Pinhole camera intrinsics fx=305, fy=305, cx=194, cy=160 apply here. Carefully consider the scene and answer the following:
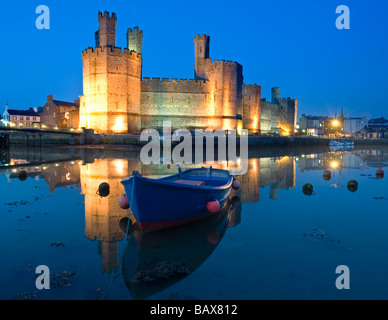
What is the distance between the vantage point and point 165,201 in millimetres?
6266

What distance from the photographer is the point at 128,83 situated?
32.0 metres

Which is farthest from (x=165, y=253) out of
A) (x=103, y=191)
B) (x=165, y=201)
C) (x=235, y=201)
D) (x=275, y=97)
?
(x=275, y=97)

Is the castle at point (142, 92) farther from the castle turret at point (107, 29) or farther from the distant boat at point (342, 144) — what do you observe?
the distant boat at point (342, 144)

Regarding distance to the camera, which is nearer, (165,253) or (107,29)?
(165,253)

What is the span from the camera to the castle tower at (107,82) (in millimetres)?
30266

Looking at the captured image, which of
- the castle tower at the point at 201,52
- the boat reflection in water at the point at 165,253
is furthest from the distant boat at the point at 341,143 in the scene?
the boat reflection in water at the point at 165,253

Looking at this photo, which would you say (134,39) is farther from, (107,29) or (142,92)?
(142,92)

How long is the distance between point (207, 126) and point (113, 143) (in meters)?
12.3

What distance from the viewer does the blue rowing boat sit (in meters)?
6.00

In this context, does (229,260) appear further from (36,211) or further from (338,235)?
(36,211)

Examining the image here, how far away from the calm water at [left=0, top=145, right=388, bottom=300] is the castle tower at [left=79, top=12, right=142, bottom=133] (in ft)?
71.6

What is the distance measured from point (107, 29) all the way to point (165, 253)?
98.6 feet

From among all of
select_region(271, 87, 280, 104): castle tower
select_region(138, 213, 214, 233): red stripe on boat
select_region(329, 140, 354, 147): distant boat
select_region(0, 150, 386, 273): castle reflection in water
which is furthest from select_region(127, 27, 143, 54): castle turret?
select_region(329, 140, 354, 147): distant boat
